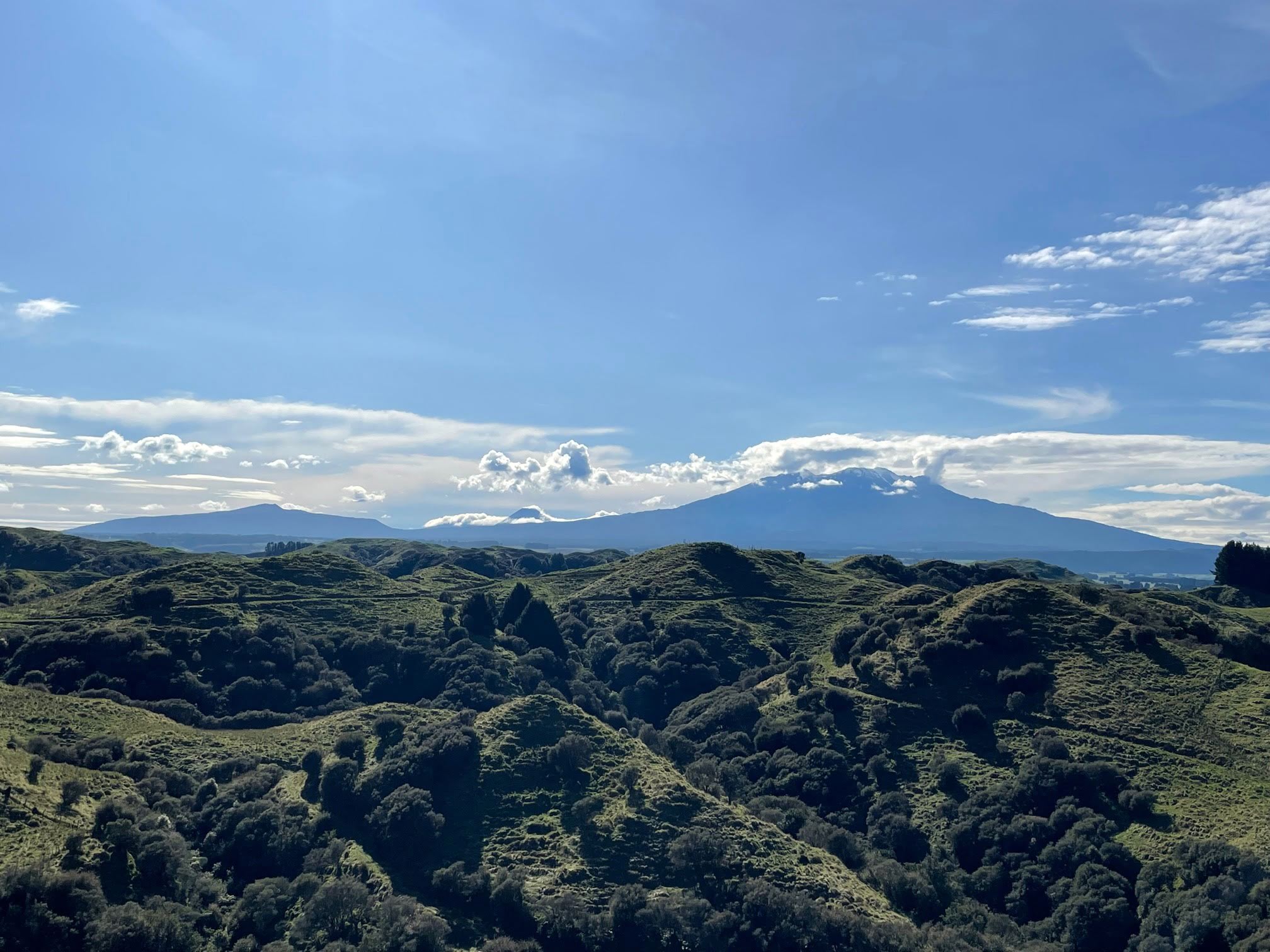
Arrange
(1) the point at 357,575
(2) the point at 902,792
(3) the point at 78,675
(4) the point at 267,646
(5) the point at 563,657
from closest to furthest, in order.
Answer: (2) the point at 902,792 → (3) the point at 78,675 → (4) the point at 267,646 → (5) the point at 563,657 → (1) the point at 357,575

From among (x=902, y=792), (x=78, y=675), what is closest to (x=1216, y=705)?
(x=902, y=792)

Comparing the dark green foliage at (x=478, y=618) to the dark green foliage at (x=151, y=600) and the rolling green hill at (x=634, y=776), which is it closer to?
the rolling green hill at (x=634, y=776)

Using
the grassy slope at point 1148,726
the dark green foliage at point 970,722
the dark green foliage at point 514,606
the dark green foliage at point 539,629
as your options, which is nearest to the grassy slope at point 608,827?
the grassy slope at point 1148,726

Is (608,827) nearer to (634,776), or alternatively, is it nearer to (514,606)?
(634,776)

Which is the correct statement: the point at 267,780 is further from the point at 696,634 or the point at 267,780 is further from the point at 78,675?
the point at 696,634

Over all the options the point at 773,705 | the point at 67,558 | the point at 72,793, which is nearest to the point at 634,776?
the point at 773,705

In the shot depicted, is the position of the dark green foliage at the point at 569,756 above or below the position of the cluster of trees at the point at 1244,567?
below
